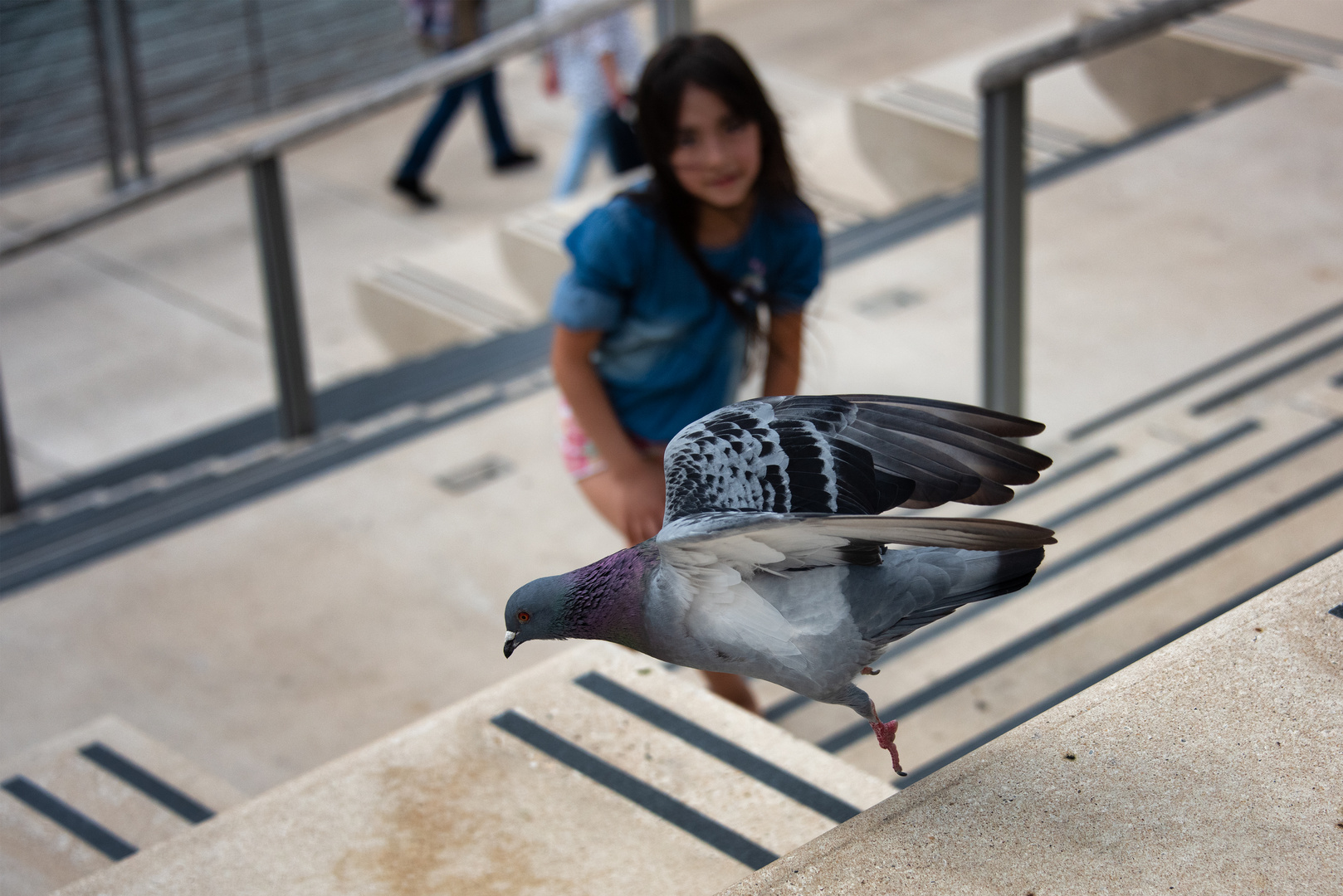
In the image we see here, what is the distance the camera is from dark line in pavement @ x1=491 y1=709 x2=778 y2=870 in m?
2.45

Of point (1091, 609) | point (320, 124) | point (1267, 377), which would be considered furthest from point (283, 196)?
point (1267, 377)

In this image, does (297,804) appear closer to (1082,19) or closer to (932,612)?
(932,612)

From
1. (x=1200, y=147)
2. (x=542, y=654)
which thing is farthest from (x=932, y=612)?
(x=1200, y=147)

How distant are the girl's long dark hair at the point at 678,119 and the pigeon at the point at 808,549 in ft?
2.90

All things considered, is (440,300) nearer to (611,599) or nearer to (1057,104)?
(1057,104)

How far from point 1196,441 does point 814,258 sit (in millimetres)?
1738

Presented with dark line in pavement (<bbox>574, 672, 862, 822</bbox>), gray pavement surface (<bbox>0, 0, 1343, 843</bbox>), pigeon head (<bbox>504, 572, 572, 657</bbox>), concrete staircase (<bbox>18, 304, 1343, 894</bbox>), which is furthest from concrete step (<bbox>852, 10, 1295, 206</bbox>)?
pigeon head (<bbox>504, 572, 572, 657</bbox>)

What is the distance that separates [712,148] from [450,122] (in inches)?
195

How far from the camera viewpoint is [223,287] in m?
6.90

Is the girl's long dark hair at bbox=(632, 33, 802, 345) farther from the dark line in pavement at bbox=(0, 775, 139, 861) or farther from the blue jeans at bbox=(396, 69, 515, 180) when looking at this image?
the blue jeans at bbox=(396, 69, 515, 180)

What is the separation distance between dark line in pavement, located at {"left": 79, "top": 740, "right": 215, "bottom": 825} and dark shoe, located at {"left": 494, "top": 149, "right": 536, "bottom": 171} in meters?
5.19

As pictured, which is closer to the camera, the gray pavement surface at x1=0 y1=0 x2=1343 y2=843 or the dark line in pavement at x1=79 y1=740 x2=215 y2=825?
the dark line in pavement at x1=79 y1=740 x2=215 y2=825

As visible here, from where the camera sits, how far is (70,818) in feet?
9.60

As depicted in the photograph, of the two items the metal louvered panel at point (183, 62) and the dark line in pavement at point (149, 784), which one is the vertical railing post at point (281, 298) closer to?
the dark line in pavement at point (149, 784)
